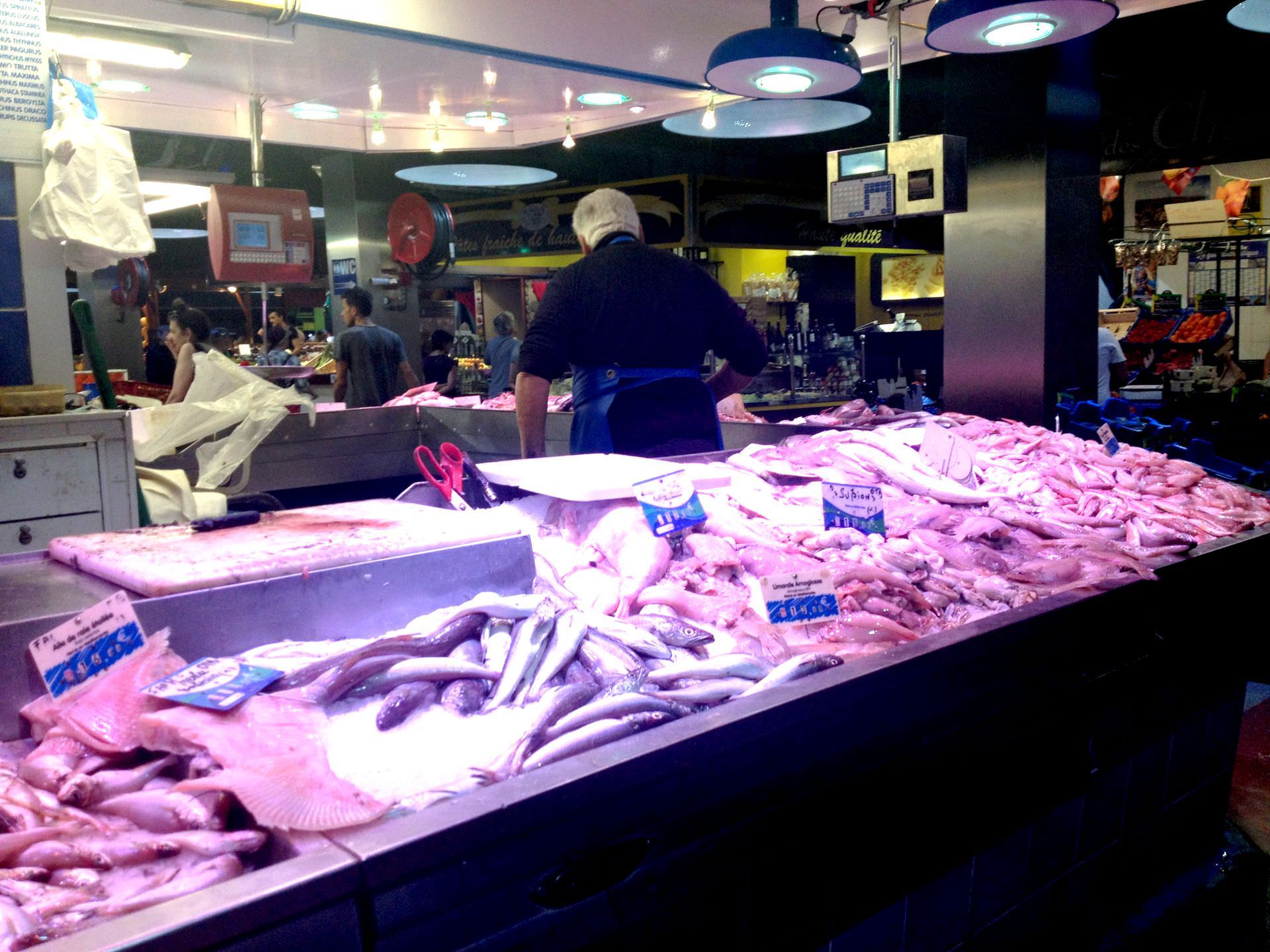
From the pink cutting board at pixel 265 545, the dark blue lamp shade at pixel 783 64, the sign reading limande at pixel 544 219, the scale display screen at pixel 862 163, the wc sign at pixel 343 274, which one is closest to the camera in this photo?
the pink cutting board at pixel 265 545

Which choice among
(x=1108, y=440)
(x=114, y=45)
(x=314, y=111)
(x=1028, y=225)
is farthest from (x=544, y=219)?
(x=1108, y=440)

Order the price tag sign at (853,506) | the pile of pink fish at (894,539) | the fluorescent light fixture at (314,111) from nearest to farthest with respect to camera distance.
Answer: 1. the pile of pink fish at (894,539)
2. the price tag sign at (853,506)
3. the fluorescent light fixture at (314,111)

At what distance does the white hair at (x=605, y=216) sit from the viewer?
12.6 ft

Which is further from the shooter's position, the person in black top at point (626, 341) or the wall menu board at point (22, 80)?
the wall menu board at point (22, 80)

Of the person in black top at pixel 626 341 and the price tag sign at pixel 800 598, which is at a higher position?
the person in black top at pixel 626 341

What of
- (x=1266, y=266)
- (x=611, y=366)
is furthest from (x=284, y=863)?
(x=1266, y=266)

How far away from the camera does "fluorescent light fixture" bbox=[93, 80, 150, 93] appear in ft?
22.5

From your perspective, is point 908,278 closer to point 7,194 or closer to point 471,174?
point 471,174

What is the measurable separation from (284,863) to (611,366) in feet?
→ 9.09

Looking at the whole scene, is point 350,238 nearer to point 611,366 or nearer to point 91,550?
point 611,366

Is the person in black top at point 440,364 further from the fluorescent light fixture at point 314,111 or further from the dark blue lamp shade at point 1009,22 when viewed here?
the dark blue lamp shade at point 1009,22

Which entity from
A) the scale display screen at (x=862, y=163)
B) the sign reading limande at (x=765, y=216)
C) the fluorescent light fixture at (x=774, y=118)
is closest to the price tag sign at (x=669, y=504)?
the scale display screen at (x=862, y=163)

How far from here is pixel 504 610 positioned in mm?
1897

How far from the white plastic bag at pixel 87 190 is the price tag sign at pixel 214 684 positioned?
3010 mm
